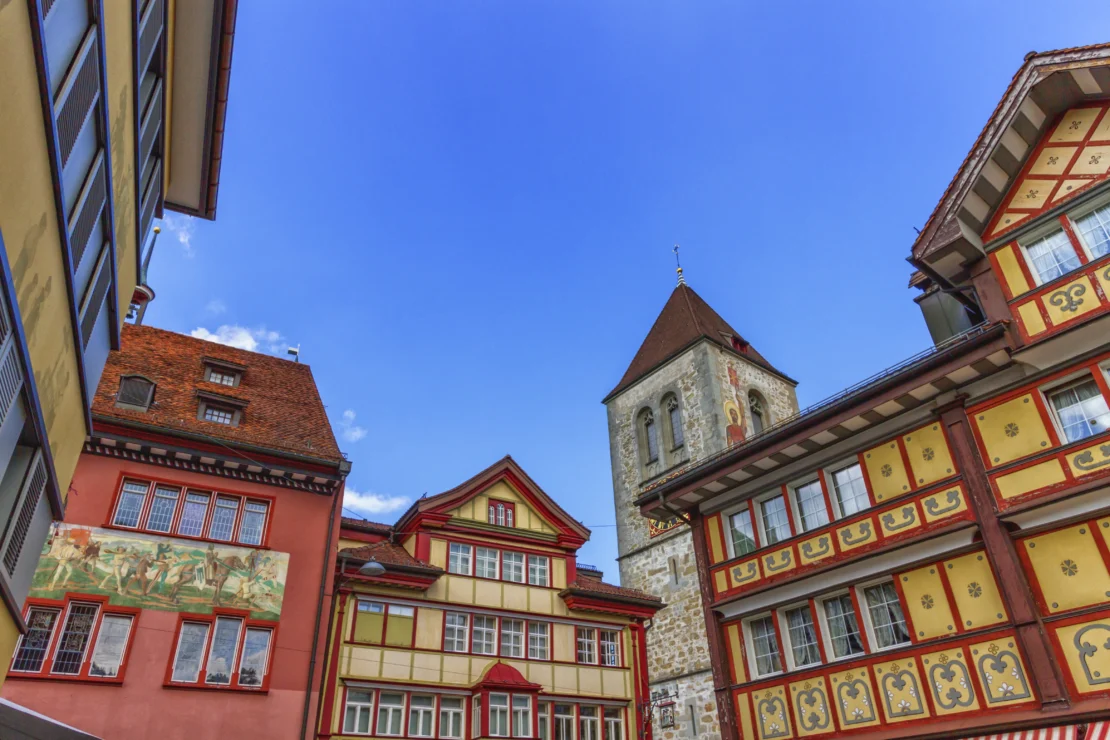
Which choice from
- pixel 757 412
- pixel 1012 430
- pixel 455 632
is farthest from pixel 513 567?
pixel 757 412

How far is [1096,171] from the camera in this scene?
42.1 ft

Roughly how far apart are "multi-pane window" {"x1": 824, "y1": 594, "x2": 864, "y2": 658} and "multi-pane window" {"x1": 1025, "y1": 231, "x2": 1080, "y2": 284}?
6.32m

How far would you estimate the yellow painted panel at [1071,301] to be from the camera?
12.0 m

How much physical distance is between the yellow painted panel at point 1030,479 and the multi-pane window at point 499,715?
12.9 meters

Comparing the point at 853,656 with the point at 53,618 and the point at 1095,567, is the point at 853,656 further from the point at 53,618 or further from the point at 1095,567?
the point at 53,618

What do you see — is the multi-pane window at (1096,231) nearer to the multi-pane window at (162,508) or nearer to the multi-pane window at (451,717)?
→ the multi-pane window at (451,717)

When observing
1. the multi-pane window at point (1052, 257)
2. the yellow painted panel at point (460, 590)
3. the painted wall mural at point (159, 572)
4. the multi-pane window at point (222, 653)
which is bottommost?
the multi-pane window at point (222, 653)

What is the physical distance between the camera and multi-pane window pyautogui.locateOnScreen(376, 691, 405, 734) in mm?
18797

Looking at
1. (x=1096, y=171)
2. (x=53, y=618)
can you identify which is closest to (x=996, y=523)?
(x=1096, y=171)

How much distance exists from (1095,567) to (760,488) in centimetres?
603

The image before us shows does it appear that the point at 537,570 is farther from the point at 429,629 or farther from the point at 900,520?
the point at 900,520

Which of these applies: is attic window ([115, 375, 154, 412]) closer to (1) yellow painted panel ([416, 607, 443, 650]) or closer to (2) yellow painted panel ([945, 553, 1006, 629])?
(1) yellow painted panel ([416, 607, 443, 650])

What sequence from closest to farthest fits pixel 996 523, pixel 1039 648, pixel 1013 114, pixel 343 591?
pixel 1039 648 < pixel 996 523 < pixel 1013 114 < pixel 343 591

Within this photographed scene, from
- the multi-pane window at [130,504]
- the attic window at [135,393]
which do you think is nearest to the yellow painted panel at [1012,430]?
the multi-pane window at [130,504]
